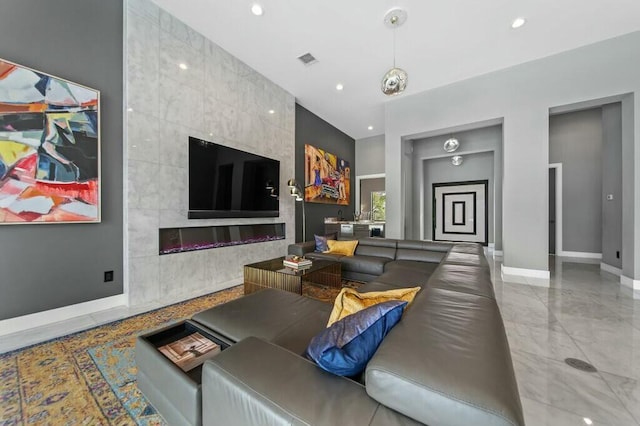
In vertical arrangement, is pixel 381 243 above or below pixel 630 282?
above

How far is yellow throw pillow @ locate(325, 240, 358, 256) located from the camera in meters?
3.86

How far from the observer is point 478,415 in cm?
56

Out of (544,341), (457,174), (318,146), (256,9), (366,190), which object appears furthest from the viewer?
(366,190)

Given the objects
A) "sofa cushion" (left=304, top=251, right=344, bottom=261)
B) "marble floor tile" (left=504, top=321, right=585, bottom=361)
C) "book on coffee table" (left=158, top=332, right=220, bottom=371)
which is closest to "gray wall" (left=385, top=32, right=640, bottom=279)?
"marble floor tile" (left=504, top=321, right=585, bottom=361)

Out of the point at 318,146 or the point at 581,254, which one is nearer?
the point at 581,254

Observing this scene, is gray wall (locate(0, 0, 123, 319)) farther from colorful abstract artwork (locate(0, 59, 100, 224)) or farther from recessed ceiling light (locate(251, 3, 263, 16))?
recessed ceiling light (locate(251, 3, 263, 16))

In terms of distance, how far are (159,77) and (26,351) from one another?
3.01 m

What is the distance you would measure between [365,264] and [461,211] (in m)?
5.02

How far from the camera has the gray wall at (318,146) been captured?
5.61m

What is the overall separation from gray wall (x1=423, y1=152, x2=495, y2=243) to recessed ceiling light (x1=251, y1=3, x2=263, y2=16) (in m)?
5.99

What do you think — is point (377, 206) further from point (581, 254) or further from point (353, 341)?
point (353, 341)

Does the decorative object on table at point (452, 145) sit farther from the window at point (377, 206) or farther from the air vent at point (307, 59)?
the air vent at point (307, 59)

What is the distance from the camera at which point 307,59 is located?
13.1ft

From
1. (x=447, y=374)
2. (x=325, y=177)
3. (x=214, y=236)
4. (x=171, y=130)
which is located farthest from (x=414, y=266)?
(x=325, y=177)
